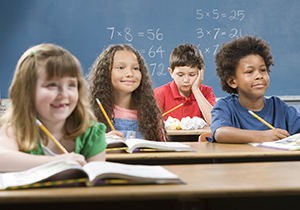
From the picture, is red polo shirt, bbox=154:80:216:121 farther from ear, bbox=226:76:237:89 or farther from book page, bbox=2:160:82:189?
book page, bbox=2:160:82:189

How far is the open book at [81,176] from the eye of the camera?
77cm

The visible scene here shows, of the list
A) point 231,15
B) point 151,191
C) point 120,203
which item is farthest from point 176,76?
point 151,191

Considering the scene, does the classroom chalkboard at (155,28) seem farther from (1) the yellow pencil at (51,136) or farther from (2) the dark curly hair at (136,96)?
(1) the yellow pencil at (51,136)

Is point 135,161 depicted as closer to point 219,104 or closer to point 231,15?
point 219,104

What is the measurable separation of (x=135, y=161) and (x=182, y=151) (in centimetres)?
20

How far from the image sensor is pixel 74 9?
151 inches

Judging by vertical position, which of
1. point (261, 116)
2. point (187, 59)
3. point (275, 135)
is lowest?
point (275, 135)

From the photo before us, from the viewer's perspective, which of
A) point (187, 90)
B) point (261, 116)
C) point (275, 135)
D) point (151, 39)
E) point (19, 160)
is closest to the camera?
point (19, 160)

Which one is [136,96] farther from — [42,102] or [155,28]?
[155,28]

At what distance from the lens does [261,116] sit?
1.89 metres

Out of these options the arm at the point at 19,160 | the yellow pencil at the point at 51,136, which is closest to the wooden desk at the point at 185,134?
the yellow pencil at the point at 51,136

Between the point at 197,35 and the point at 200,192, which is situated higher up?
the point at 197,35

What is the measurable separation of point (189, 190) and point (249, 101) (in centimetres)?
132

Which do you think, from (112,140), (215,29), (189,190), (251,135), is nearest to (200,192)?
(189,190)
